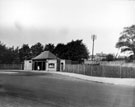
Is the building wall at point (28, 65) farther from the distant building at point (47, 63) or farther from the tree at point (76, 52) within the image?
the tree at point (76, 52)

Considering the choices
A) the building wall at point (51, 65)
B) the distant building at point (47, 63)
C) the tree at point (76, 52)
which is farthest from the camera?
the tree at point (76, 52)

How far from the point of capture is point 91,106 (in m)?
5.83

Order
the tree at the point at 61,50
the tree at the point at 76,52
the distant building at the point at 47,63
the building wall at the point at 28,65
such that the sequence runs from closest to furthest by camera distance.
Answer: the distant building at the point at 47,63
the building wall at the point at 28,65
the tree at the point at 76,52
the tree at the point at 61,50

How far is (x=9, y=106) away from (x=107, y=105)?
8.88ft

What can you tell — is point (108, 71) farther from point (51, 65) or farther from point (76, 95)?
point (51, 65)

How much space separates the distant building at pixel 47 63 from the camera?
36.8m

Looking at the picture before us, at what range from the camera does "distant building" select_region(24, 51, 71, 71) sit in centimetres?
3675

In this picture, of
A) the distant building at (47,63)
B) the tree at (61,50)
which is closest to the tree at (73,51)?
the tree at (61,50)

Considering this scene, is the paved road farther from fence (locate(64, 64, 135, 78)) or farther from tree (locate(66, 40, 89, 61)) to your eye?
tree (locate(66, 40, 89, 61))

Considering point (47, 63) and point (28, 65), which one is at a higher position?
point (47, 63)

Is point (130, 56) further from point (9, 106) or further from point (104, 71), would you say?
point (9, 106)

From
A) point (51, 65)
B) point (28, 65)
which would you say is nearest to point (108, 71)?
point (51, 65)

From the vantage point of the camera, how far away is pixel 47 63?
40.0m

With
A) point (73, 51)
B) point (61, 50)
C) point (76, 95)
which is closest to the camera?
point (76, 95)
